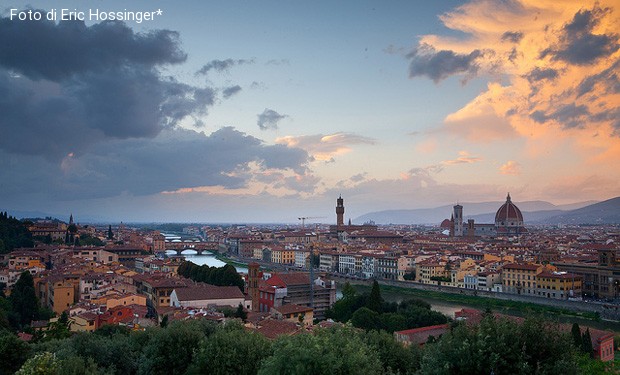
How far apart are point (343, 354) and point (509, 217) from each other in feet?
271

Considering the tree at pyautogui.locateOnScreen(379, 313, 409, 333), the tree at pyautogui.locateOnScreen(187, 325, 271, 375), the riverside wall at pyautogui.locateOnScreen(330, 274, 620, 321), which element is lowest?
the riverside wall at pyautogui.locateOnScreen(330, 274, 620, 321)

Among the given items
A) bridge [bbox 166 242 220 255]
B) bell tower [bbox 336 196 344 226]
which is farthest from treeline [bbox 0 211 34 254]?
bell tower [bbox 336 196 344 226]

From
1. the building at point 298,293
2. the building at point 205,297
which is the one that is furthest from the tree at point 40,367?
the building at point 298,293

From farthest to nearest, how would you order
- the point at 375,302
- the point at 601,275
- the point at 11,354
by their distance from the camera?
the point at 601,275 < the point at 375,302 < the point at 11,354

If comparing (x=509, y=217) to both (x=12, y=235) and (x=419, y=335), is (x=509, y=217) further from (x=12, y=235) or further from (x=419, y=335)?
(x=419, y=335)

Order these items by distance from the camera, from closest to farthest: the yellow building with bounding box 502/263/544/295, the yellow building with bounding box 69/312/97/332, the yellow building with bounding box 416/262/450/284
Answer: the yellow building with bounding box 69/312/97/332
the yellow building with bounding box 502/263/544/295
the yellow building with bounding box 416/262/450/284

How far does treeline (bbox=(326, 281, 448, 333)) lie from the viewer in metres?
18.9

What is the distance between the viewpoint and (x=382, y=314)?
2019 cm

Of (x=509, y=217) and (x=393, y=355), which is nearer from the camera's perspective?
(x=393, y=355)

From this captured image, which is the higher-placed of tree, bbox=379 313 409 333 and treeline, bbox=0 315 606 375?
treeline, bbox=0 315 606 375

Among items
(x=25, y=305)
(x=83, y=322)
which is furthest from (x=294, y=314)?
(x=25, y=305)

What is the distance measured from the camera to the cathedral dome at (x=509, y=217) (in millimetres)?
82812

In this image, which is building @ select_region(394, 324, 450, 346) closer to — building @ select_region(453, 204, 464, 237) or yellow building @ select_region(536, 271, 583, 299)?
yellow building @ select_region(536, 271, 583, 299)

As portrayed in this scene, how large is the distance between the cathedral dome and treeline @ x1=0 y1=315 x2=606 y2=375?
77414mm
